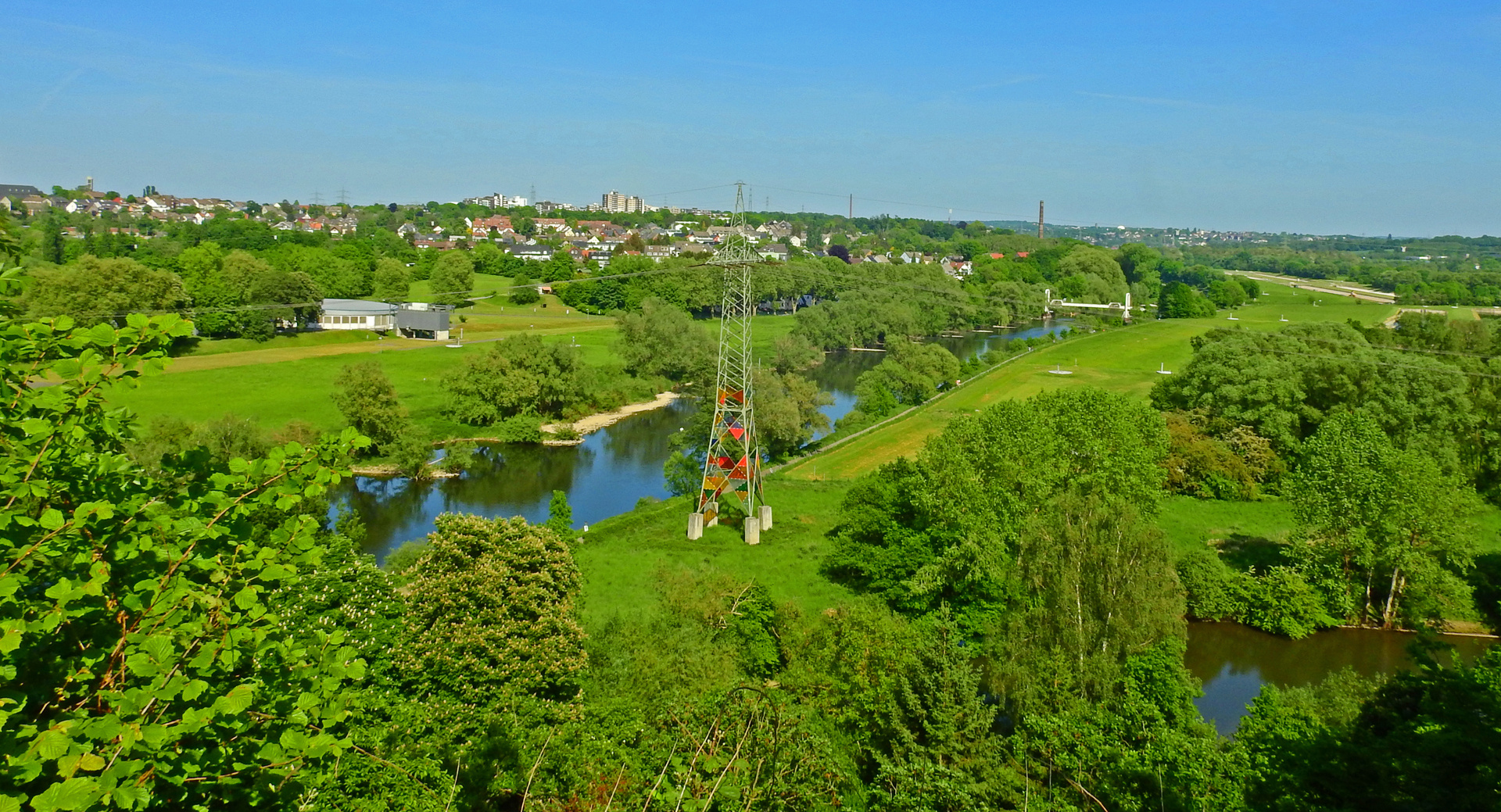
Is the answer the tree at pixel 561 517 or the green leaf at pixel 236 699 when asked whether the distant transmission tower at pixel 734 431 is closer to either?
the tree at pixel 561 517

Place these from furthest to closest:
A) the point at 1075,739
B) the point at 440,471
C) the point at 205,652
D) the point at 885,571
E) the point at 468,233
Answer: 1. the point at 468,233
2. the point at 440,471
3. the point at 885,571
4. the point at 1075,739
5. the point at 205,652

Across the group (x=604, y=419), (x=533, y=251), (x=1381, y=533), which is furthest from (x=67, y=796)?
(x=533, y=251)

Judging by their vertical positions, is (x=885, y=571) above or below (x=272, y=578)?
below

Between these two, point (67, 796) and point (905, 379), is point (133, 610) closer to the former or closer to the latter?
point (67, 796)

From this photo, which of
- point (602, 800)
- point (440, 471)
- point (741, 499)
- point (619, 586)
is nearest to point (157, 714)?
point (602, 800)

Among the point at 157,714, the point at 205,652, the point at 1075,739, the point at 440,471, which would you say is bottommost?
the point at 440,471

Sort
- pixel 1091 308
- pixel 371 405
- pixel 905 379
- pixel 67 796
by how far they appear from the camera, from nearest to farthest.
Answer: pixel 67 796
pixel 371 405
pixel 905 379
pixel 1091 308

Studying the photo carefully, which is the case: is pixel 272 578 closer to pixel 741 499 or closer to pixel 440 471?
pixel 741 499
